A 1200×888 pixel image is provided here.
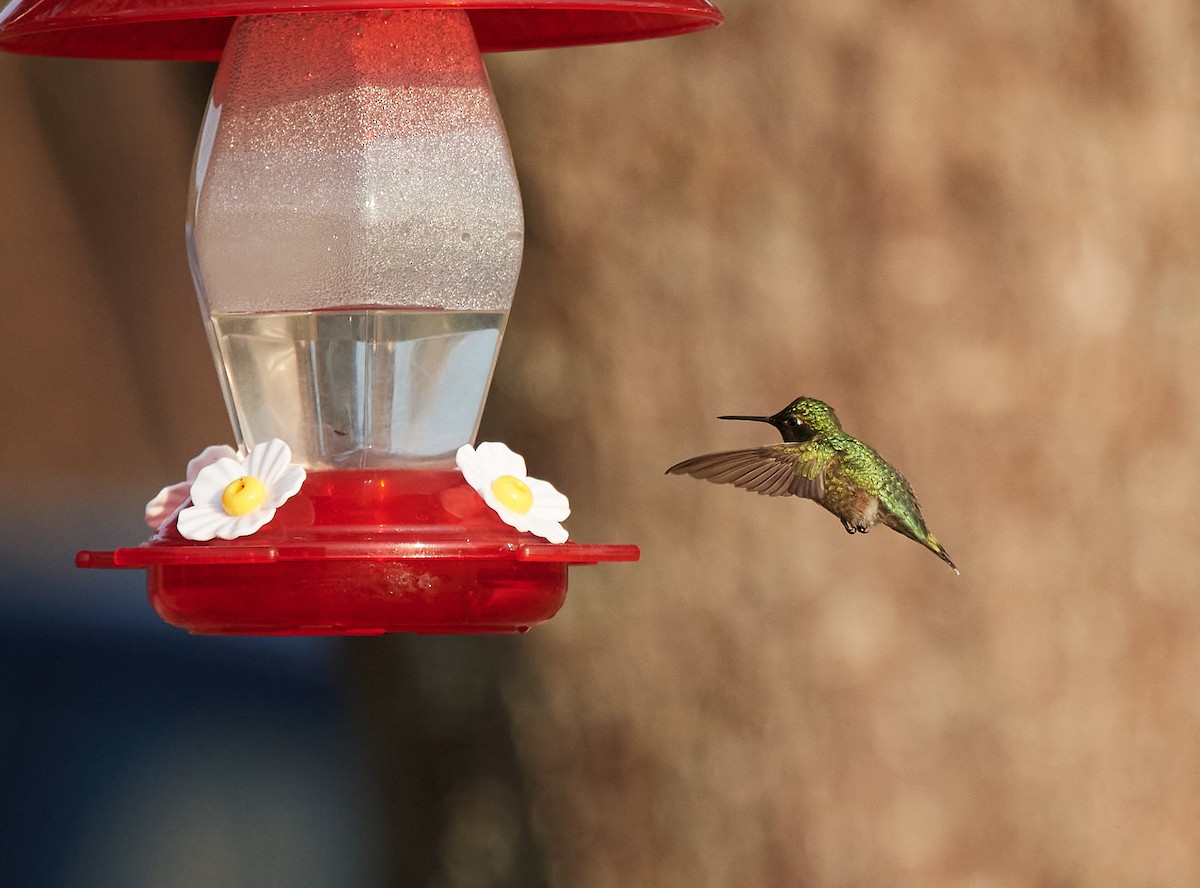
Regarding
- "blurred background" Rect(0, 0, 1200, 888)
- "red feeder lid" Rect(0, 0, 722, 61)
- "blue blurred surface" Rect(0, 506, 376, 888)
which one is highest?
"red feeder lid" Rect(0, 0, 722, 61)

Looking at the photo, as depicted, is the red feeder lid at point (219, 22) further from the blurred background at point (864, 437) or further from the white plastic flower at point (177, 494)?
the blurred background at point (864, 437)

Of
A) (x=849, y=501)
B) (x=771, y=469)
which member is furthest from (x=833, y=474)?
(x=771, y=469)

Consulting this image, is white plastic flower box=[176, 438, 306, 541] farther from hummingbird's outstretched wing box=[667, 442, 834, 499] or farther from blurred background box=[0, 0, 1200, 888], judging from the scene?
blurred background box=[0, 0, 1200, 888]

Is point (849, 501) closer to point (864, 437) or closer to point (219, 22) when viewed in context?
point (864, 437)

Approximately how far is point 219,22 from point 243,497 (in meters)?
0.89

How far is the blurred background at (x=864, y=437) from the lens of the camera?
355cm

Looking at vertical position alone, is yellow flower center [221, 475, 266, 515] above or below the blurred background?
above

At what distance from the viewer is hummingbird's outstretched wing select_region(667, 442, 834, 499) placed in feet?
9.04

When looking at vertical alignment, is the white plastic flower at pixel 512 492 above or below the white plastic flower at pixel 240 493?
below

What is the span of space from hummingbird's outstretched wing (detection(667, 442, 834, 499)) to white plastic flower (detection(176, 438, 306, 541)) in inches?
29.7

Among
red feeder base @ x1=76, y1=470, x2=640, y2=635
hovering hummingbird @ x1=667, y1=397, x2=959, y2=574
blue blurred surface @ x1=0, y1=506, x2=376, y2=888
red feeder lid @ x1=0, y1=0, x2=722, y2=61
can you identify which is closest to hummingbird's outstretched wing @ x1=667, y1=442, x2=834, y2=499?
hovering hummingbird @ x1=667, y1=397, x2=959, y2=574

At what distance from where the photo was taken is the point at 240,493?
210 cm

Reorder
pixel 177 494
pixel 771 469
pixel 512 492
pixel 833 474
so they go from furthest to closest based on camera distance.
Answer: pixel 833 474, pixel 771 469, pixel 177 494, pixel 512 492

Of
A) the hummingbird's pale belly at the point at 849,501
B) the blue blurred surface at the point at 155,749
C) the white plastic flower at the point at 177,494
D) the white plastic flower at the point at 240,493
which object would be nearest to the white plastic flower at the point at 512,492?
the white plastic flower at the point at 240,493
